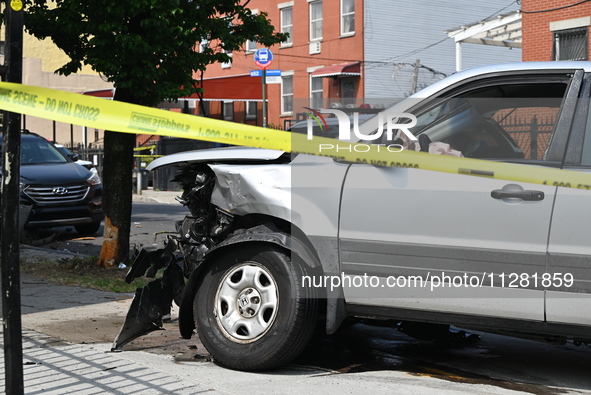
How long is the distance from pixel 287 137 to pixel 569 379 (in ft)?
7.42

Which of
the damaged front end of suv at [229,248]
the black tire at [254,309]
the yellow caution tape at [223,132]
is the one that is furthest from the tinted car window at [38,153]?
the yellow caution tape at [223,132]

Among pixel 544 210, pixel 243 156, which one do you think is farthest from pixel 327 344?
pixel 544 210

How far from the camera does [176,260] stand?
5.50m

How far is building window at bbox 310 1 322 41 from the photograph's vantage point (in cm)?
3525

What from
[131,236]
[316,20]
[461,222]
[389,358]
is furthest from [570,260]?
[316,20]

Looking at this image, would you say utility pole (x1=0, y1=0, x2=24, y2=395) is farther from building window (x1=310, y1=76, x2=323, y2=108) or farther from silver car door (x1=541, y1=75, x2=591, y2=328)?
building window (x1=310, y1=76, x2=323, y2=108)

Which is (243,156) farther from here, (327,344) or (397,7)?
(397,7)

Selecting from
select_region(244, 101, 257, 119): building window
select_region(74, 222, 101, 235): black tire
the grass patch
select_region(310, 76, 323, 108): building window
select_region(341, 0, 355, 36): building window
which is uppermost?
select_region(341, 0, 355, 36): building window

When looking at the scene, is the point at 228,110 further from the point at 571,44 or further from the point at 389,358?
the point at 389,358

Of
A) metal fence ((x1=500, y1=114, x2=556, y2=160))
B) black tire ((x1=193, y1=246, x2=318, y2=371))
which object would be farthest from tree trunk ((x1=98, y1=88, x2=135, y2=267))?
metal fence ((x1=500, y1=114, x2=556, y2=160))

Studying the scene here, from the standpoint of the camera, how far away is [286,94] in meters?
37.6

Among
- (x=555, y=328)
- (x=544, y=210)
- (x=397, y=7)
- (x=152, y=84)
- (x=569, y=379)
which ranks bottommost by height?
(x=569, y=379)

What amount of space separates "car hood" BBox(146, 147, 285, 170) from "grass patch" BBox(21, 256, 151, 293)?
276 centimetres

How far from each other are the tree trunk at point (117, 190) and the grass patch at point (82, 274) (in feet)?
0.69
